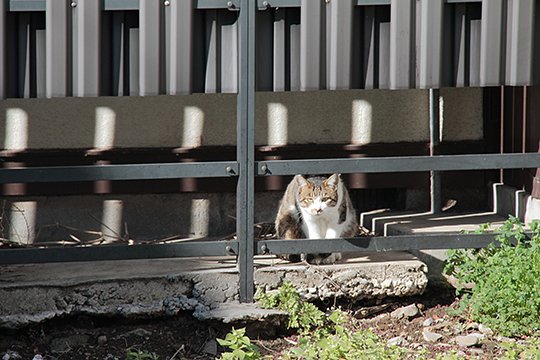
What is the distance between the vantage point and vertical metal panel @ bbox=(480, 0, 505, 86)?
649 cm

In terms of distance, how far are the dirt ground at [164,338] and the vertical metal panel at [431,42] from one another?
171 cm

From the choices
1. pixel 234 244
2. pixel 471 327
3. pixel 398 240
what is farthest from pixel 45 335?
pixel 471 327

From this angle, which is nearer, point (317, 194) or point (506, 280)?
point (506, 280)

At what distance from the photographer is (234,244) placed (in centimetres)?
660

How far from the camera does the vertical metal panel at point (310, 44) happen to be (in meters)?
6.39

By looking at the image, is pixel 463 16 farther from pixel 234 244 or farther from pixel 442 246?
pixel 234 244

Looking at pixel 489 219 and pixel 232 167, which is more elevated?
pixel 232 167

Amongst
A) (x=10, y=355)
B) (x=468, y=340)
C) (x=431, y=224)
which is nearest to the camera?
(x=10, y=355)

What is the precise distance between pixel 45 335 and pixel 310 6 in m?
2.80

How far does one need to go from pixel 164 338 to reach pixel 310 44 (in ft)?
7.18

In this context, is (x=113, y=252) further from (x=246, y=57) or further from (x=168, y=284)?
(x=246, y=57)

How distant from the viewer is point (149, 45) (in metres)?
6.30

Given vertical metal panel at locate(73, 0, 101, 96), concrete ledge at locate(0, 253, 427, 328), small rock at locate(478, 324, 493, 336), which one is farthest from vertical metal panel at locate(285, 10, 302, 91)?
small rock at locate(478, 324, 493, 336)

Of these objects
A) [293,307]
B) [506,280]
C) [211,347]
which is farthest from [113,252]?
[506,280]
